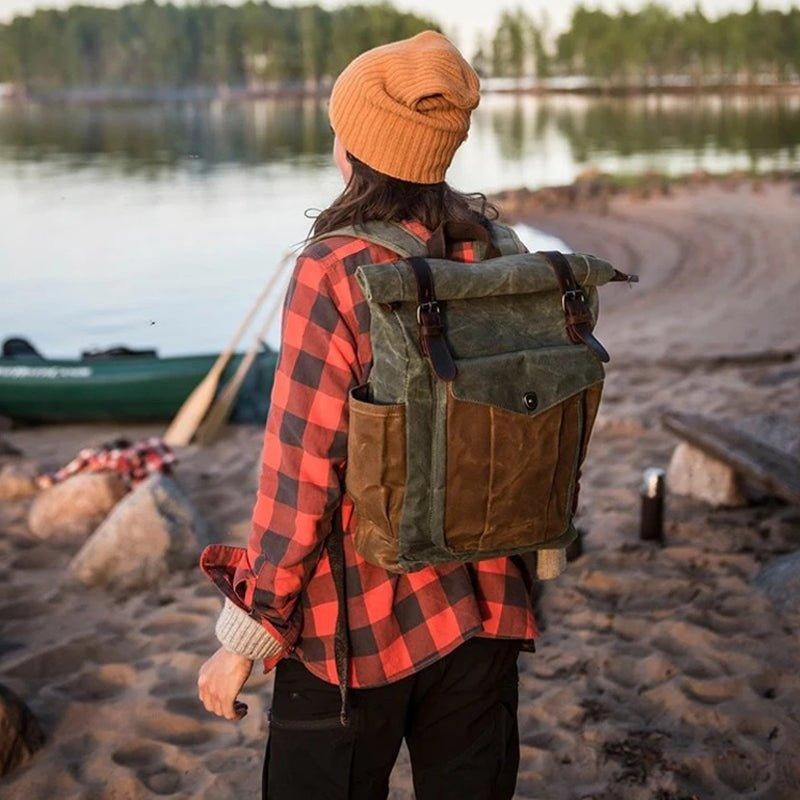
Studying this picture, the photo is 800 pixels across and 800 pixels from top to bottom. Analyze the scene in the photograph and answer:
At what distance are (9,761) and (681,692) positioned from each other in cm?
218

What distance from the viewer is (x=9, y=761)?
11.2ft

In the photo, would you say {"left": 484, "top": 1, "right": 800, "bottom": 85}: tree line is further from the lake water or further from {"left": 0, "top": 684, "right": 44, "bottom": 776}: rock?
{"left": 0, "top": 684, "right": 44, "bottom": 776}: rock

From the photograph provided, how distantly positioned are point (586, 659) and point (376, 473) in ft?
8.37

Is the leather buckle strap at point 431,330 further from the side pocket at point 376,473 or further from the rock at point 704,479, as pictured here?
the rock at point 704,479

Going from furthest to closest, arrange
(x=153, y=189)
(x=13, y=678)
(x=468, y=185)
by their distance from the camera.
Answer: (x=153, y=189) → (x=468, y=185) → (x=13, y=678)

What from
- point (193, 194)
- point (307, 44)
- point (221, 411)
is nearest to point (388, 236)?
point (221, 411)

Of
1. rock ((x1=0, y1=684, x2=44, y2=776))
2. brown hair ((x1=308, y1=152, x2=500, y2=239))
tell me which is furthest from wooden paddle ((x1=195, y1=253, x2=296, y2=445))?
brown hair ((x1=308, y1=152, x2=500, y2=239))

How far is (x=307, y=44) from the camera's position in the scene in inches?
4722

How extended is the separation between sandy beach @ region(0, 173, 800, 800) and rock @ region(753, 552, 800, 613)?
0.05 meters

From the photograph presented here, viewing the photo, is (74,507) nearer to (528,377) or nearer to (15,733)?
(15,733)

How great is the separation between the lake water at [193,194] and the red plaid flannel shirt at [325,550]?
37cm

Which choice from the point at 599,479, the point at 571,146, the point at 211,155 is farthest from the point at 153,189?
the point at 599,479

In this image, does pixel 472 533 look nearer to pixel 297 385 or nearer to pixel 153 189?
pixel 297 385

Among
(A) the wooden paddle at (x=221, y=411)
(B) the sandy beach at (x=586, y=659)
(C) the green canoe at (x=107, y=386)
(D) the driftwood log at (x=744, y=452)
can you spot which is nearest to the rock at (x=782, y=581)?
(B) the sandy beach at (x=586, y=659)
